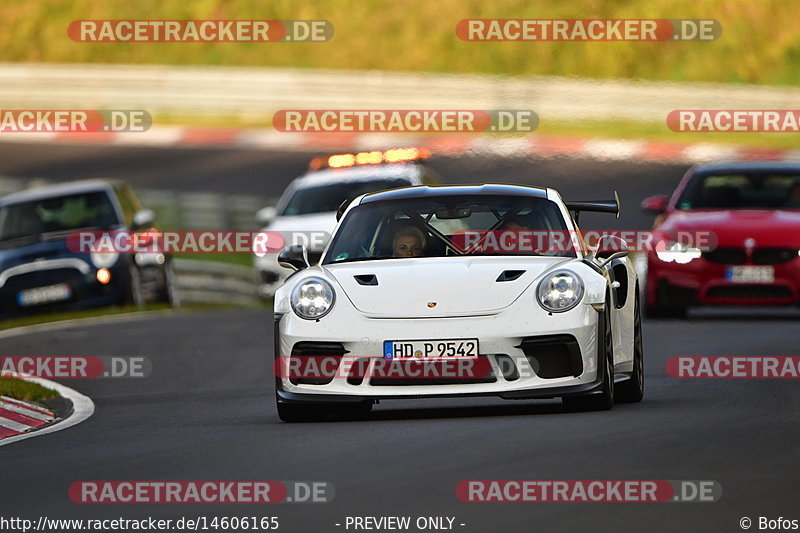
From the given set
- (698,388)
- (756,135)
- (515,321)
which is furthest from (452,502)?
(756,135)

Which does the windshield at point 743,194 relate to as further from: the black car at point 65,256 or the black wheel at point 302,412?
the black wheel at point 302,412

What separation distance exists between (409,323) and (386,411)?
4.21 ft

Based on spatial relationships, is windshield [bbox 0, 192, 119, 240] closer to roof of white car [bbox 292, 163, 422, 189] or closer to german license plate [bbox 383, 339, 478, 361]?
roof of white car [bbox 292, 163, 422, 189]

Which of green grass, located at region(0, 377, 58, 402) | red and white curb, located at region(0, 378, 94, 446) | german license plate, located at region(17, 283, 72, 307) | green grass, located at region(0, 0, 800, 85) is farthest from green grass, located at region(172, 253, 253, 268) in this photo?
red and white curb, located at region(0, 378, 94, 446)

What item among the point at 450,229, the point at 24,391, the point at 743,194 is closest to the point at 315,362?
the point at 450,229

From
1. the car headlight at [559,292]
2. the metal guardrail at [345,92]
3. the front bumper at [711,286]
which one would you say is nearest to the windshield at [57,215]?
the front bumper at [711,286]

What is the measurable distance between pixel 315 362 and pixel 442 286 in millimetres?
777

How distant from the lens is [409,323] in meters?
10.2

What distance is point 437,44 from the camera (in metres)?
45.2

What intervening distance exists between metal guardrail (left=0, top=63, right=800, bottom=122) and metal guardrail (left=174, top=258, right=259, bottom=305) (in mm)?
11704

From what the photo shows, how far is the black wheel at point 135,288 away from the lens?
21.3 metres

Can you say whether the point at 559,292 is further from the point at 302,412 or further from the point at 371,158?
the point at 371,158

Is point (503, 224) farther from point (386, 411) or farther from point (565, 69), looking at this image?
point (565, 69)

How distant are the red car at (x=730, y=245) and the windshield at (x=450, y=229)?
666cm
